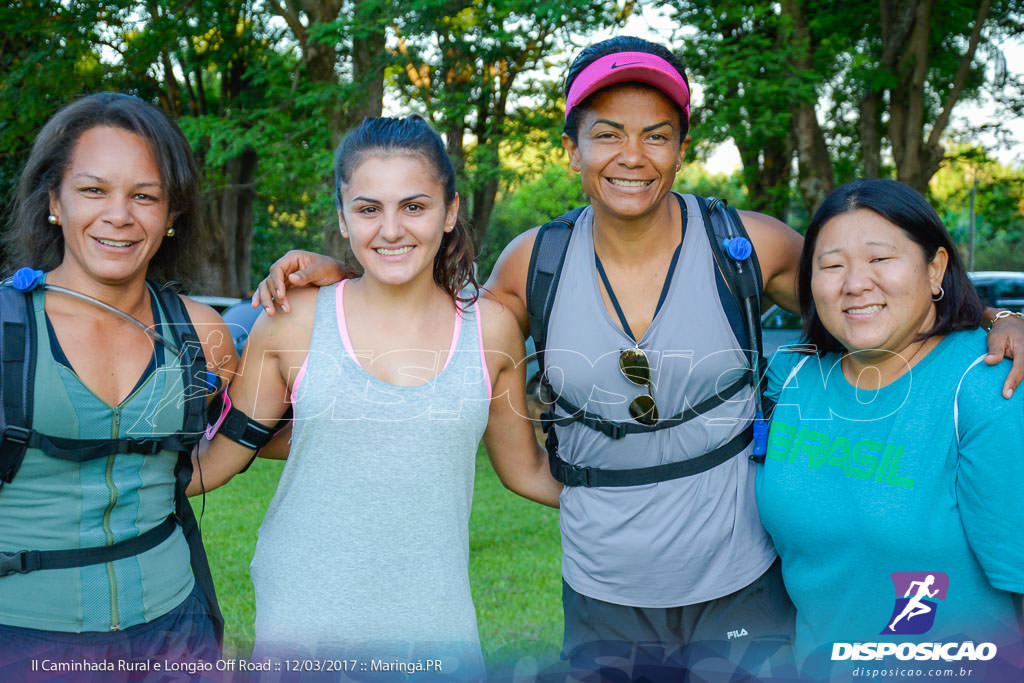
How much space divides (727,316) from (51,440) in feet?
6.20

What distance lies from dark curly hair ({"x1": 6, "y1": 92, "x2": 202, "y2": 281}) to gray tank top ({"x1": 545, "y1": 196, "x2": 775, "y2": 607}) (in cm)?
119

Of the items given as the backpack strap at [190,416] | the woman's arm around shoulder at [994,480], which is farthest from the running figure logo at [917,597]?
the backpack strap at [190,416]

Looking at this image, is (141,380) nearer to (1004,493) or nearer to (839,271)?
(839,271)

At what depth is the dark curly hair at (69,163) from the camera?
239 cm

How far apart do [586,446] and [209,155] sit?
8.96m

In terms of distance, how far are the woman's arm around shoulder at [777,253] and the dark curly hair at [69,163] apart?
175cm

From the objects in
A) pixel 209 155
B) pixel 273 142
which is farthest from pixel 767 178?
pixel 209 155

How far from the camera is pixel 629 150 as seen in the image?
261cm

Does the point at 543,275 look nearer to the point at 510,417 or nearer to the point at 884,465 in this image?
the point at 510,417

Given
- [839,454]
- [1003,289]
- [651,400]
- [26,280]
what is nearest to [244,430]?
[26,280]

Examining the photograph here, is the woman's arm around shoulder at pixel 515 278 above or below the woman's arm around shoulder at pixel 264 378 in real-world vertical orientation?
above

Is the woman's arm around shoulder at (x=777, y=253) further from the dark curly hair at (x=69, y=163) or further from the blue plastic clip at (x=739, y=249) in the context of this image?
the dark curly hair at (x=69, y=163)

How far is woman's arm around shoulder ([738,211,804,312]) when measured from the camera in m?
2.70

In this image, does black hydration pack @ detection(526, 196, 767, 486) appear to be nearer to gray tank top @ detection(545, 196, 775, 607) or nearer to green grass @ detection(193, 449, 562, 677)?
gray tank top @ detection(545, 196, 775, 607)
